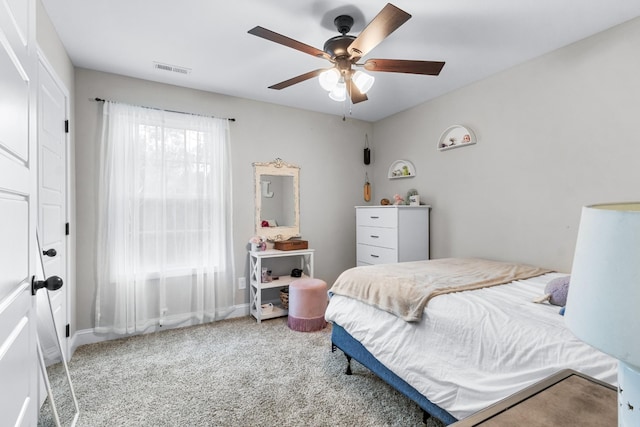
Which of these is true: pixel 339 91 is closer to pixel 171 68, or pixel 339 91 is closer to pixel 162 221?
pixel 171 68

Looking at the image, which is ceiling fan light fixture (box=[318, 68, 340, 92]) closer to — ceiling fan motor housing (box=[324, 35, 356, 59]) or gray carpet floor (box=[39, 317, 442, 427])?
ceiling fan motor housing (box=[324, 35, 356, 59])

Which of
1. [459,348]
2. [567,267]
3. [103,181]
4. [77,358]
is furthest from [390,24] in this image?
[77,358]

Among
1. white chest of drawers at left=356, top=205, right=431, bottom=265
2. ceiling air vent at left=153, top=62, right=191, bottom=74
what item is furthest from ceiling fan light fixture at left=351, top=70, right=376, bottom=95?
ceiling air vent at left=153, top=62, right=191, bottom=74

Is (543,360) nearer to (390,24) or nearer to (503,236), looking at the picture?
(390,24)

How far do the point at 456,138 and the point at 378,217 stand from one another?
1202mm

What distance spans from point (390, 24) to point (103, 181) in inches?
110

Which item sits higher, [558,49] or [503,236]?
[558,49]

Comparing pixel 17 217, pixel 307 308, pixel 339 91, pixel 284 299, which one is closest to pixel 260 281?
pixel 284 299

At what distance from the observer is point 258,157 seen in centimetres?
364

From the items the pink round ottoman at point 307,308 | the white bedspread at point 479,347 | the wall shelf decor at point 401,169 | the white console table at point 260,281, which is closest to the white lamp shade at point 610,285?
the white bedspread at point 479,347

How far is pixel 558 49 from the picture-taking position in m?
2.47

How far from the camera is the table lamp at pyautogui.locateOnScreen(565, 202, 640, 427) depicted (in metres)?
0.43

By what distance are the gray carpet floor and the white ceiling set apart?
252 cm

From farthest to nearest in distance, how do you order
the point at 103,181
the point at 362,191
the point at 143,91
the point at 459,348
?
the point at 362,191 → the point at 143,91 → the point at 103,181 → the point at 459,348
